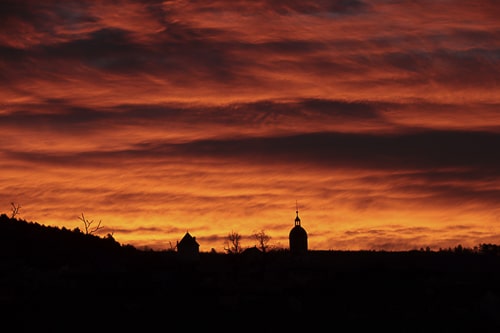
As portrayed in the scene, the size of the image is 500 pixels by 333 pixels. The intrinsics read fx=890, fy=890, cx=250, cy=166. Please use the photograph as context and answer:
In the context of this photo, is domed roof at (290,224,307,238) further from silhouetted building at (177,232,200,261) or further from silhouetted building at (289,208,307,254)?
silhouetted building at (177,232,200,261)

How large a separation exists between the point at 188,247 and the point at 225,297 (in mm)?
66836

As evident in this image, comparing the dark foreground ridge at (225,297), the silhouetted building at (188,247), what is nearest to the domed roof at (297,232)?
the silhouetted building at (188,247)

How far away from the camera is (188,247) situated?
126188mm

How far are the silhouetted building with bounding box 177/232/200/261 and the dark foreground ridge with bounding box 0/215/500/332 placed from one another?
1576 inches

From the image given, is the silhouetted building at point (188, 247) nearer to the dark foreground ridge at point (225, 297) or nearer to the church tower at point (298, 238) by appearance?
the church tower at point (298, 238)

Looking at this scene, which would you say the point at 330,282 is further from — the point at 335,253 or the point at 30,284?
the point at 335,253

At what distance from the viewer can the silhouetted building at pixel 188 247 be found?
4873 inches

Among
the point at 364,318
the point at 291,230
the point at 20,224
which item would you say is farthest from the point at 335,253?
the point at 364,318

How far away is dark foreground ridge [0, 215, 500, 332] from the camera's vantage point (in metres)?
53.2

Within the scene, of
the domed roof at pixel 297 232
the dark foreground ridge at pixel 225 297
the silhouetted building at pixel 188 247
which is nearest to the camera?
the dark foreground ridge at pixel 225 297

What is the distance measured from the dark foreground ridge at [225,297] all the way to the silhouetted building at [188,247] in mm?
40025

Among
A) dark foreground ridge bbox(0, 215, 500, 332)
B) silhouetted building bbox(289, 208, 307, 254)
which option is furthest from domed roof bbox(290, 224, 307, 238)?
dark foreground ridge bbox(0, 215, 500, 332)

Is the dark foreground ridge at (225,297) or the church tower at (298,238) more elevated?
the church tower at (298,238)

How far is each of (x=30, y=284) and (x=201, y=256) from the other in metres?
65.8
